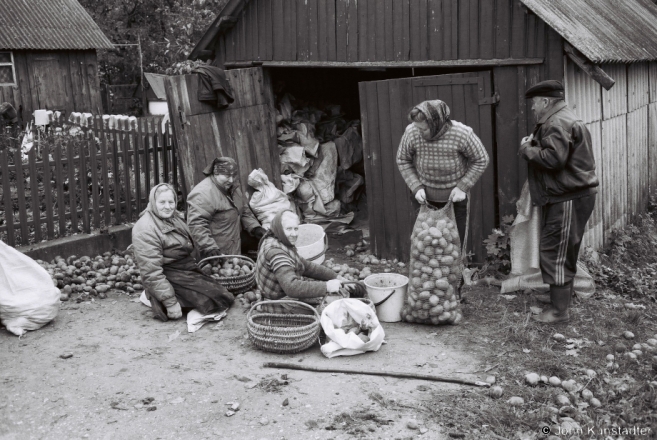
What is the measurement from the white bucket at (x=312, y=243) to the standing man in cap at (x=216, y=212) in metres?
0.76

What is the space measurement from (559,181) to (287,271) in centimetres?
248

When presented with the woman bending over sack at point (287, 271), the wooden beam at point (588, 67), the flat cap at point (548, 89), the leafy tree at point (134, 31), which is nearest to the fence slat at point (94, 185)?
the woman bending over sack at point (287, 271)

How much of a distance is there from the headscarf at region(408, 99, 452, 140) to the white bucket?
2.01m

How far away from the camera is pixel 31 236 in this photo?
342 inches

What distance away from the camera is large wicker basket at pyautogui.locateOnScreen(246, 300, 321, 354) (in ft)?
18.5

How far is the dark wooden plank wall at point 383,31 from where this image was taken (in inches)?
289

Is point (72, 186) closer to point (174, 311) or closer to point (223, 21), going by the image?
point (174, 311)

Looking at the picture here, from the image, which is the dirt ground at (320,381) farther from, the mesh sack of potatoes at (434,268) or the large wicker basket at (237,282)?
the large wicker basket at (237,282)

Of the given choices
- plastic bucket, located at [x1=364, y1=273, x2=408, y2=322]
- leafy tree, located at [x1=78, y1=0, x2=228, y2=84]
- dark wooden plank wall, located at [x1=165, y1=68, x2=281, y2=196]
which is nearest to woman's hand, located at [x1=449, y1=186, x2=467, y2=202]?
plastic bucket, located at [x1=364, y1=273, x2=408, y2=322]

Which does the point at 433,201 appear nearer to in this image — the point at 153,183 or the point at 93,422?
the point at 93,422

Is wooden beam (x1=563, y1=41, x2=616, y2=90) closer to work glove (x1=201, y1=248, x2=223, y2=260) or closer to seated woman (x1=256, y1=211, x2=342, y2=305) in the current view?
seated woman (x1=256, y1=211, x2=342, y2=305)

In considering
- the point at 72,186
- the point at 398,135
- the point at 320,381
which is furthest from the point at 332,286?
the point at 72,186

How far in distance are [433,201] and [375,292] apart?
1031 mm

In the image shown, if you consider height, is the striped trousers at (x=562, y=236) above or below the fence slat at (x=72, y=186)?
below
